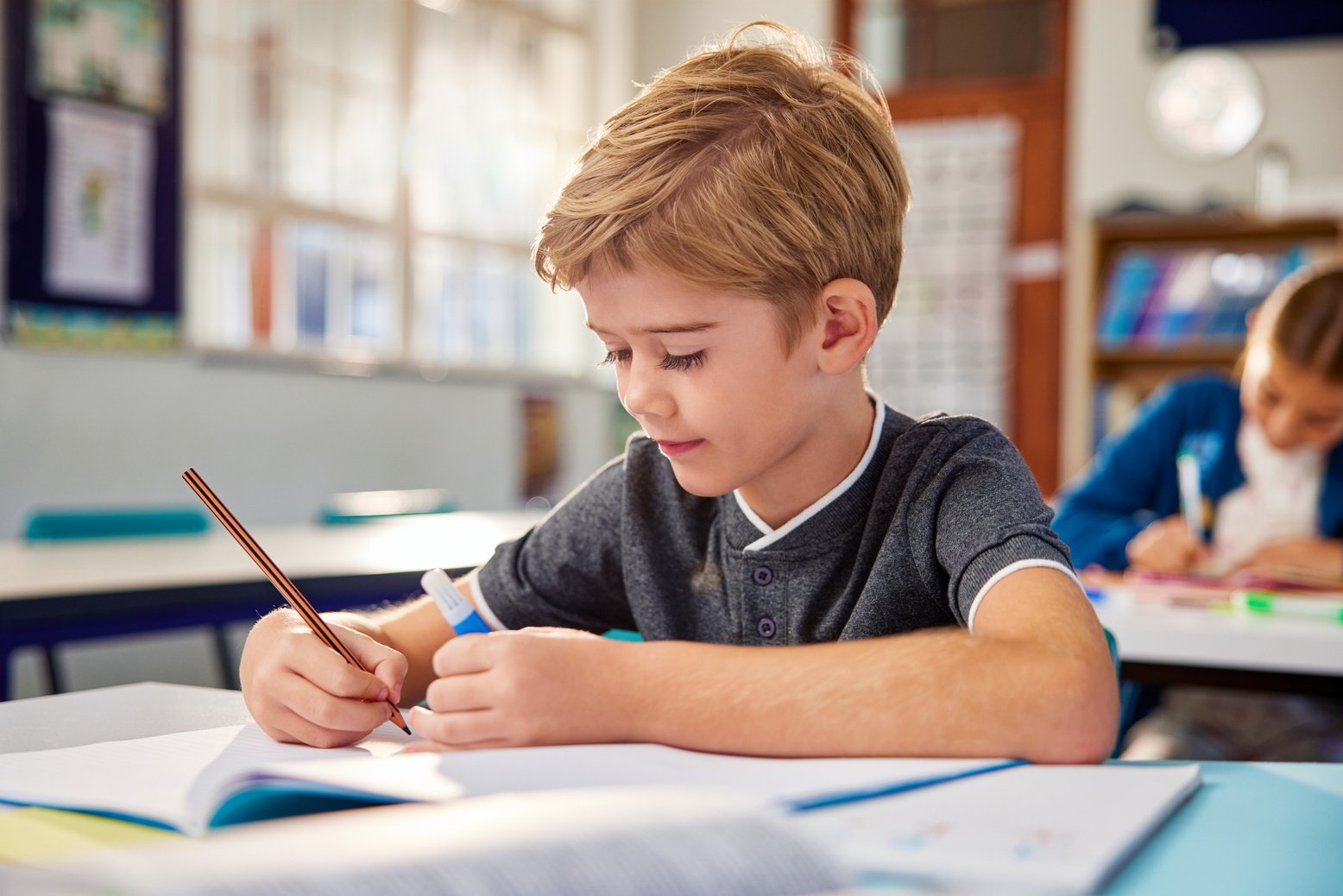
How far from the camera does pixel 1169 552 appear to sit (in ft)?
6.72

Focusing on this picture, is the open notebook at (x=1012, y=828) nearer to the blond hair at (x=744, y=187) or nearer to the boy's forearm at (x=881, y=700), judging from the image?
the boy's forearm at (x=881, y=700)

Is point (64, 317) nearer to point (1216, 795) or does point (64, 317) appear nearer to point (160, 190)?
point (160, 190)

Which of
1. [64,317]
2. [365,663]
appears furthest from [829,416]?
[64,317]

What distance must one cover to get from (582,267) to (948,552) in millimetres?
326

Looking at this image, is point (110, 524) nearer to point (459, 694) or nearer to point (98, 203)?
point (98, 203)

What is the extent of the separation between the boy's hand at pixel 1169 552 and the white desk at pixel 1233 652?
429 mm

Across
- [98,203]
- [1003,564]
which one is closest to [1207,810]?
[1003,564]

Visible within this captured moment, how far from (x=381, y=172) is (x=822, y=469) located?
4236 millimetres

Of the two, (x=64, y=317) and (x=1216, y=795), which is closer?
(x=1216, y=795)

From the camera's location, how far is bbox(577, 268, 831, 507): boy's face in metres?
0.92

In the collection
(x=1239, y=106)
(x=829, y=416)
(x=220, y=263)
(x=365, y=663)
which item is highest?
(x=1239, y=106)

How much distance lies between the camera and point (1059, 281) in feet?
19.2

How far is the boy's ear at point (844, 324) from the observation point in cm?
99

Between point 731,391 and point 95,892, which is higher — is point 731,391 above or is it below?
above
